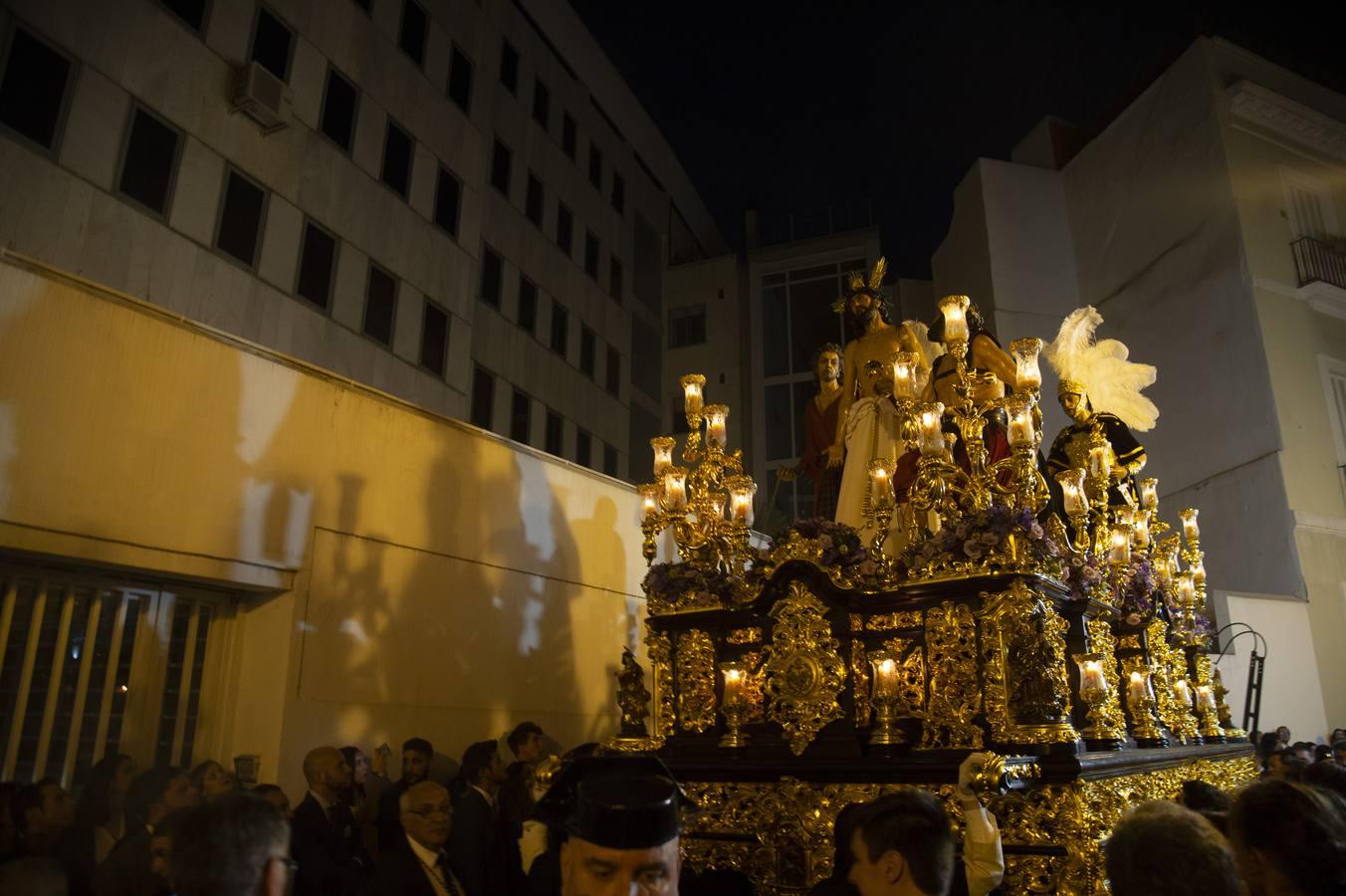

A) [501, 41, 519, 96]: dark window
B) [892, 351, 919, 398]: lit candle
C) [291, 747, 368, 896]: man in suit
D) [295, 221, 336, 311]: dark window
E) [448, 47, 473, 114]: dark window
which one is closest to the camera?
[291, 747, 368, 896]: man in suit

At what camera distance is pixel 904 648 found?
659 centimetres

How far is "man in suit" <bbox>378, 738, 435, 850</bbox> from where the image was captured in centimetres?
641

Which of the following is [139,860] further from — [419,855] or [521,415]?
[521,415]

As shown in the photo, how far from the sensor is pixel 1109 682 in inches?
285

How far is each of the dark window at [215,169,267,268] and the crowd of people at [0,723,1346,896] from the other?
24.6 ft

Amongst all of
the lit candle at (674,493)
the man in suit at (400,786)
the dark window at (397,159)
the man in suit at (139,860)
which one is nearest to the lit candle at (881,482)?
the lit candle at (674,493)

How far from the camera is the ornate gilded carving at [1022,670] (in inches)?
229

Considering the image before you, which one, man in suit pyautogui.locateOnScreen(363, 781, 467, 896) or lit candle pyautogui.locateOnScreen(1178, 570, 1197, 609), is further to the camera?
lit candle pyautogui.locateOnScreen(1178, 570, 1197, 609)

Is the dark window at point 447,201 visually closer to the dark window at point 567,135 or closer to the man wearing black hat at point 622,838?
the dark window at point 567,135

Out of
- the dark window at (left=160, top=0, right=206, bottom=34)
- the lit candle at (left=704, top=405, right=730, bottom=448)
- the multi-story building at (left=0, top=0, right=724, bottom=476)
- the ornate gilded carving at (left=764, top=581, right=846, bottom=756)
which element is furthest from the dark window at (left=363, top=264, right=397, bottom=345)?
the ornate gilded carving at (left=764, top=581, right=846, bottom=756)

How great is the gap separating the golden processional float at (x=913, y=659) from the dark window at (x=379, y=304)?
26.5 feet

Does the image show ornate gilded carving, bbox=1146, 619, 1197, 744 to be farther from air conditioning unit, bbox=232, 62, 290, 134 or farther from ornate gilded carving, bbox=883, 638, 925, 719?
air conditioning unit, bbox=232, 62, 290, 134

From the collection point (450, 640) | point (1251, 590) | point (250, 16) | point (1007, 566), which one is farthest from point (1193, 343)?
point (250, 16)

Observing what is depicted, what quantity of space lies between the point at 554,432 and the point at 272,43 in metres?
9.25
